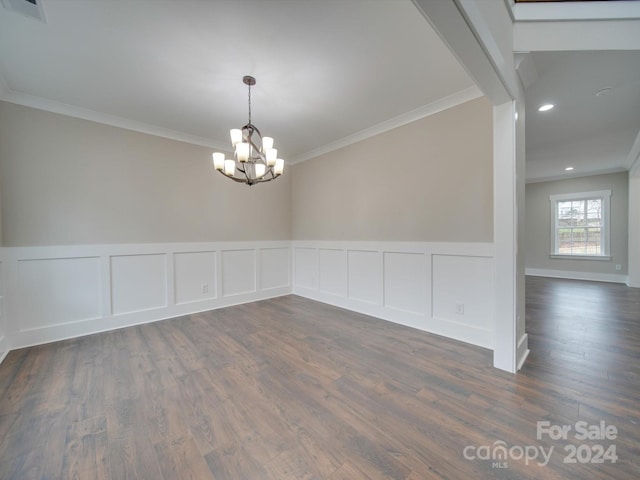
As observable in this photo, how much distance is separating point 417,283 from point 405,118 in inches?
79.0

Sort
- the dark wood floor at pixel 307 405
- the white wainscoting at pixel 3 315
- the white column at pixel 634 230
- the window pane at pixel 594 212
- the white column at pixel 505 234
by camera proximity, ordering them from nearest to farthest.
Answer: the dark wood floor at pixel 307 405 < the white column at pixel 505 234 < the white wainscoting at pixel 3 315 < the white column at pixel 634 230 < the window pane at pixel 594 212

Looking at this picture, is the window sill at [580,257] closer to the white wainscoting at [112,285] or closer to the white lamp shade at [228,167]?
the white wainscoting at [112,285]

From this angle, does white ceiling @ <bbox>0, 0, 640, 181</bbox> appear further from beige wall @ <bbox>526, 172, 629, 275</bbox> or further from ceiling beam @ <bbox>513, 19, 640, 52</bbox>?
beige wall @ <bbox>526, 172, 629, 275</bbox>

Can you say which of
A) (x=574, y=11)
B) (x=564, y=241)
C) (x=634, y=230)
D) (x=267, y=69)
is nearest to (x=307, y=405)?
(x=267, y=69)

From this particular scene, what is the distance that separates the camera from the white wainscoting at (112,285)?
265 cm

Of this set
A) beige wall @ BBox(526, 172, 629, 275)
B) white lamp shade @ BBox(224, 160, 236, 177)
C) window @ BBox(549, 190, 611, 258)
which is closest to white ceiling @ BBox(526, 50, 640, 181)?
beige wall @ BBox(526, 172, 629, 275)

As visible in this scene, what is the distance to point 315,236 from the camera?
4477mm

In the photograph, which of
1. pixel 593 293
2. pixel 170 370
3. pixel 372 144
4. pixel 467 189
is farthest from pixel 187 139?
pixel 593 293

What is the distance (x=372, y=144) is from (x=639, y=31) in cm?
230

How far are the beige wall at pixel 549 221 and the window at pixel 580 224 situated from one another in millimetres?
107

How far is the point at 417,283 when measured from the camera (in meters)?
3.08

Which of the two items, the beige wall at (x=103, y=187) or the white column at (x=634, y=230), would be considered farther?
the white column at (x=634, y=230)

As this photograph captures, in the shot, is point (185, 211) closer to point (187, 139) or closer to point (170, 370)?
point (187, 139)

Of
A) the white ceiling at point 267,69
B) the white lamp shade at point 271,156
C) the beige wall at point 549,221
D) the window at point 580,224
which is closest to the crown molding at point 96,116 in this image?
the white ceiling at point 267,69
